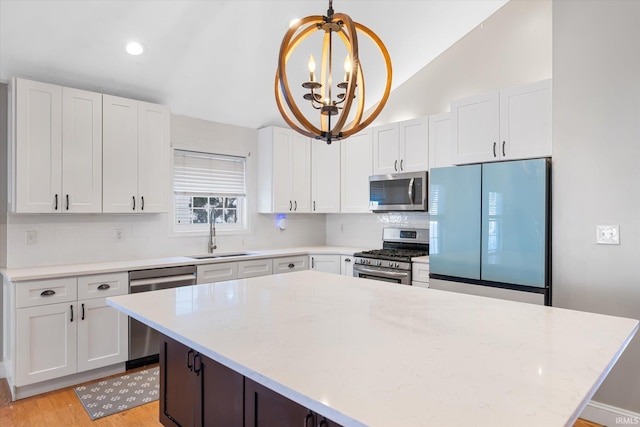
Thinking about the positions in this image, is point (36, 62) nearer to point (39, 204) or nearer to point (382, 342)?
point (39, 204)

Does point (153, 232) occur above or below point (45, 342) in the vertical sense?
above

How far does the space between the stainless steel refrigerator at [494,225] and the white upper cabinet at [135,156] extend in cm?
256

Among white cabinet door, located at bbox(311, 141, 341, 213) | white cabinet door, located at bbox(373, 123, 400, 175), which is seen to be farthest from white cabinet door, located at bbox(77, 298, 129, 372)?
white cabinet door, located at bbox(373, 123, 400, 175)

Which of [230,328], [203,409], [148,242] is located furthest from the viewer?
[148,242]

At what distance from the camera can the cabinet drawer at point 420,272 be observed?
3566 mm

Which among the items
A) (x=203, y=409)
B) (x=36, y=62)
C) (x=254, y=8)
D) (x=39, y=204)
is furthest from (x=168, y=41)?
(x=203, y=409)

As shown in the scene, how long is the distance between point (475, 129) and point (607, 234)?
1262 millimetres

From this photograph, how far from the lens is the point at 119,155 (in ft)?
11.2

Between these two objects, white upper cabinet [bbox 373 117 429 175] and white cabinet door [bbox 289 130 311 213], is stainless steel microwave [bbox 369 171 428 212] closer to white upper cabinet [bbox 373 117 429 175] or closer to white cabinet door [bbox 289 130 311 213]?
white upper cabinet [bbox 373 117 429 175]

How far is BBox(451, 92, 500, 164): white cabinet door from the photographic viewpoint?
3.14 meters

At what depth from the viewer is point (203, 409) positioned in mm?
1677

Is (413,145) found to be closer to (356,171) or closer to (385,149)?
(385,149)

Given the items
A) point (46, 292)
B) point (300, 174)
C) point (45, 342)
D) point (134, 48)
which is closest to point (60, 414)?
point (45, 342)

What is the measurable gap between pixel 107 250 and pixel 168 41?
196cm
